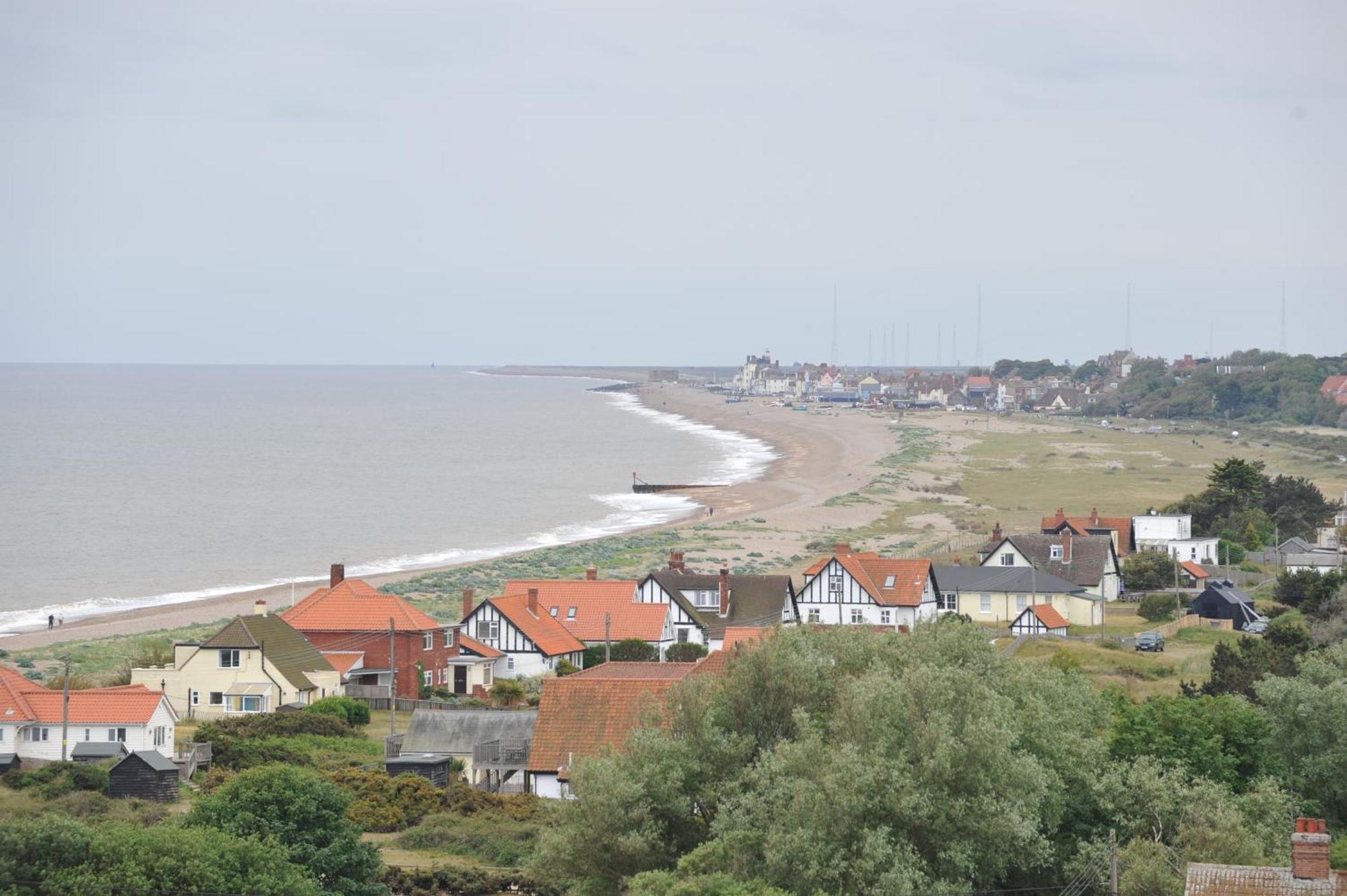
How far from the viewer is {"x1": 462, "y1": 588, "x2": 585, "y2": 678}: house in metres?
48.7

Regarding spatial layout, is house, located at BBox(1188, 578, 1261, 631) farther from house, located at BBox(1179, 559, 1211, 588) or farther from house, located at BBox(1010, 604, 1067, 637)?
house, located at BBox(1179, 559, 1211, 588)

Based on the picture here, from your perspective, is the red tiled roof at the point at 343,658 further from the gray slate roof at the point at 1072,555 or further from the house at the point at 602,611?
the gray slate roof at the point at 1072,555

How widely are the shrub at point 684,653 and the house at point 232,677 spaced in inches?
431

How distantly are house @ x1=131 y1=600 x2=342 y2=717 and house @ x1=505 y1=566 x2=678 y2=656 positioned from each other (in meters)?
10.4

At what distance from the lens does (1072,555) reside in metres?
63.5

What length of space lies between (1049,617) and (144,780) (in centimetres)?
3388

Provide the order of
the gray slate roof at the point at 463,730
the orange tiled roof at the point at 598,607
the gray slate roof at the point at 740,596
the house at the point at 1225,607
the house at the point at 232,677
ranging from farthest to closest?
the house at the point at 1225,607 < the gray slate roof at the point at 740,596 < the orange tiled roof at the point at 598,607 < the house at the point at 232,677 < the gray slate roof at the point at 463,730

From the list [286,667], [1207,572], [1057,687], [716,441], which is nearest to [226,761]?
[286,667]

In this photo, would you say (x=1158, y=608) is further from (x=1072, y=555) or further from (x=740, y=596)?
(x=740, y=596)

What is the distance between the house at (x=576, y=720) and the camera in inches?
1270

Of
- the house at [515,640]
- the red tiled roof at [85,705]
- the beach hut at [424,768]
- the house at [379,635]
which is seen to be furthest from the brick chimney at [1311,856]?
the house at [515,640]

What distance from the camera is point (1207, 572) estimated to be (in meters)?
68.1

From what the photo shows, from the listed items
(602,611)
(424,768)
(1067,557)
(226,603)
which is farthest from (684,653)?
(226,603)

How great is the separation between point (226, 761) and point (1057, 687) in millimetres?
18553
